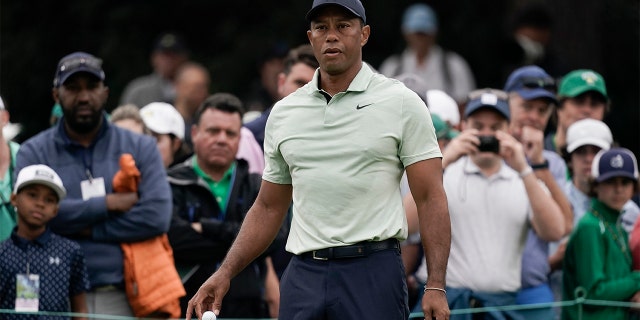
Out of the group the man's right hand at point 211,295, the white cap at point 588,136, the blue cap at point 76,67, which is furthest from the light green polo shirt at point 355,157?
the white cap at point 588,136

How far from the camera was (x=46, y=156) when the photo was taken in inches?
376

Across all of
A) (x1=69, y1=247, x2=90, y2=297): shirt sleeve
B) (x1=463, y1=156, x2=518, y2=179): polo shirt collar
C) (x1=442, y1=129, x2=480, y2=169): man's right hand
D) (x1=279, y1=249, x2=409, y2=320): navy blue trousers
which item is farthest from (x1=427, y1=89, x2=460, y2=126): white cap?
(x1=279, y1=249, x2=409, y2=320): navy blue trousers

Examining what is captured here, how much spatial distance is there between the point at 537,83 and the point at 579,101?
1.48 feet

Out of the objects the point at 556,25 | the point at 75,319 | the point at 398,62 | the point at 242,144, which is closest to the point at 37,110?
the point at 398,62

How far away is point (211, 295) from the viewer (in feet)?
25.1

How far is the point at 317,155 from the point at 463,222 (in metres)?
2.53

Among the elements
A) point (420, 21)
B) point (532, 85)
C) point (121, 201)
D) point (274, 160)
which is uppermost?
point (420, 21)

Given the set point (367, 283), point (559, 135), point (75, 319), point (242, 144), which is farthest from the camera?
point (559, 135)

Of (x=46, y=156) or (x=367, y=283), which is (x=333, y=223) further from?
(x=46, y=156)

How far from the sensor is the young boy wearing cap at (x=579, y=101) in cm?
1126

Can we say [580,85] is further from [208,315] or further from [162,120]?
[208,315]

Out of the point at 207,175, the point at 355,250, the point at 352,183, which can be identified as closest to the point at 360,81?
the point at 352,183

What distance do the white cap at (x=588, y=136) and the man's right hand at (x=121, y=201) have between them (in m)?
2.95

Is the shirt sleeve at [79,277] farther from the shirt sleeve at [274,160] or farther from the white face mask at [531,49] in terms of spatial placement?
the white face mask at [531,49]
